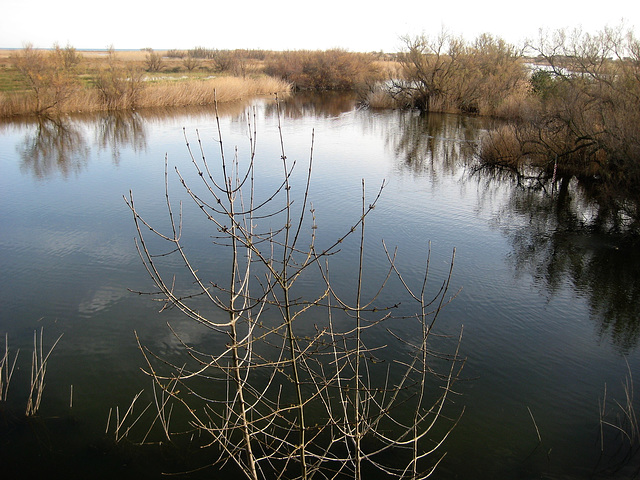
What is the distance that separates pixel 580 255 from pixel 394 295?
343cm

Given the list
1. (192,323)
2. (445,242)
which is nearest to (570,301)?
(445,242)

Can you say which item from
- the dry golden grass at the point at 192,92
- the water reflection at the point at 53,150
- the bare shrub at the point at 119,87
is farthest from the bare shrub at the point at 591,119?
the bare shrub at the point at 119,87

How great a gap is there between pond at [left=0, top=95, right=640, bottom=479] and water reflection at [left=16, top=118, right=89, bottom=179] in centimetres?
12

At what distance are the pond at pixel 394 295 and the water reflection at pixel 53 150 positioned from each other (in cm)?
12

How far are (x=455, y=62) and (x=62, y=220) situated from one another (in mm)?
19553

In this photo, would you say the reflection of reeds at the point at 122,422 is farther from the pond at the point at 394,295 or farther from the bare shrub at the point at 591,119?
the bare shrub at the point at 591,119

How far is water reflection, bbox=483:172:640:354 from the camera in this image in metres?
6.35

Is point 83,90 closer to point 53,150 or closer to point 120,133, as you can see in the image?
point 120,133

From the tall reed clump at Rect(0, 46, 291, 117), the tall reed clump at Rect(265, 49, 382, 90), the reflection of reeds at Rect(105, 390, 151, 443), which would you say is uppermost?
the tall reed clump at Rect(265, 49, 382, 90)

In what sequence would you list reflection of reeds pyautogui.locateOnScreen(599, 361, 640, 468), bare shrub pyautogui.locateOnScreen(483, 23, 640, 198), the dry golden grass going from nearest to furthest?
reflection of reeds pyautogui.locateOnScreen(599, 361, 640, 468), bare shrub pyautogui.locateOnScreen(483, 23, 640, 198), the dry golden grass

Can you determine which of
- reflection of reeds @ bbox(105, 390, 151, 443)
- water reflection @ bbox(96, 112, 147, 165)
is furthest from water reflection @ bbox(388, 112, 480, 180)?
reflection of reeds @ bbox(105, 390, 151, 443)

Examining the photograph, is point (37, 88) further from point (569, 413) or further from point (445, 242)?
point (569, 413)

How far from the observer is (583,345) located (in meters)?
5.60

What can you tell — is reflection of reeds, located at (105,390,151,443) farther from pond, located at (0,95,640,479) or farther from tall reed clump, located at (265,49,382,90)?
tall reed clump, located at (265,49,382,90)
